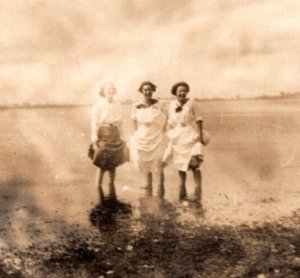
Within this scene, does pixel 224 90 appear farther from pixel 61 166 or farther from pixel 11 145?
pixel 11 145

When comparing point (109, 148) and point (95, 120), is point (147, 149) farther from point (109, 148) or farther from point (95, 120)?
point (95, 120)

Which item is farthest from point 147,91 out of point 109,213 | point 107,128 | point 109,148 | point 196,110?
point 109,213

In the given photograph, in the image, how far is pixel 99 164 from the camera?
726 centimetres

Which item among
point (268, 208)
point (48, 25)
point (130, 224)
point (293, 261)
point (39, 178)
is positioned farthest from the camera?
point (39, 178)

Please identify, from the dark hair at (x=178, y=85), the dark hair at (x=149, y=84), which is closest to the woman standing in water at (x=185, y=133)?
the dark hair at (x=178, y=85)

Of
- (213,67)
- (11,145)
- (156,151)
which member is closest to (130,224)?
(156,151)

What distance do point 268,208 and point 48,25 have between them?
437cm

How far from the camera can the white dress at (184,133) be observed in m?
6.82

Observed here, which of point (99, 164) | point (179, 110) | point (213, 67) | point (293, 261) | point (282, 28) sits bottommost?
point (293, 261)

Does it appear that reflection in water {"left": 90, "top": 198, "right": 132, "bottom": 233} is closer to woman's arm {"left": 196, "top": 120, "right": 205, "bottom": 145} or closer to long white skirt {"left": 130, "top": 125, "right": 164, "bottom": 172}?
long white skirt {"left": 130, "top": 125, "right": 164, "bottom": 172}

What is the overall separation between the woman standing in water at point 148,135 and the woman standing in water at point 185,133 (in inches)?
7.6

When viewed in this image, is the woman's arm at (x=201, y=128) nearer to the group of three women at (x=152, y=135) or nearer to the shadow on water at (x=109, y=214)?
the group of three women at (x=152, y=135)

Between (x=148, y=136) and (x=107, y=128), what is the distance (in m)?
0.66

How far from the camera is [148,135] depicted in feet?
23.3
